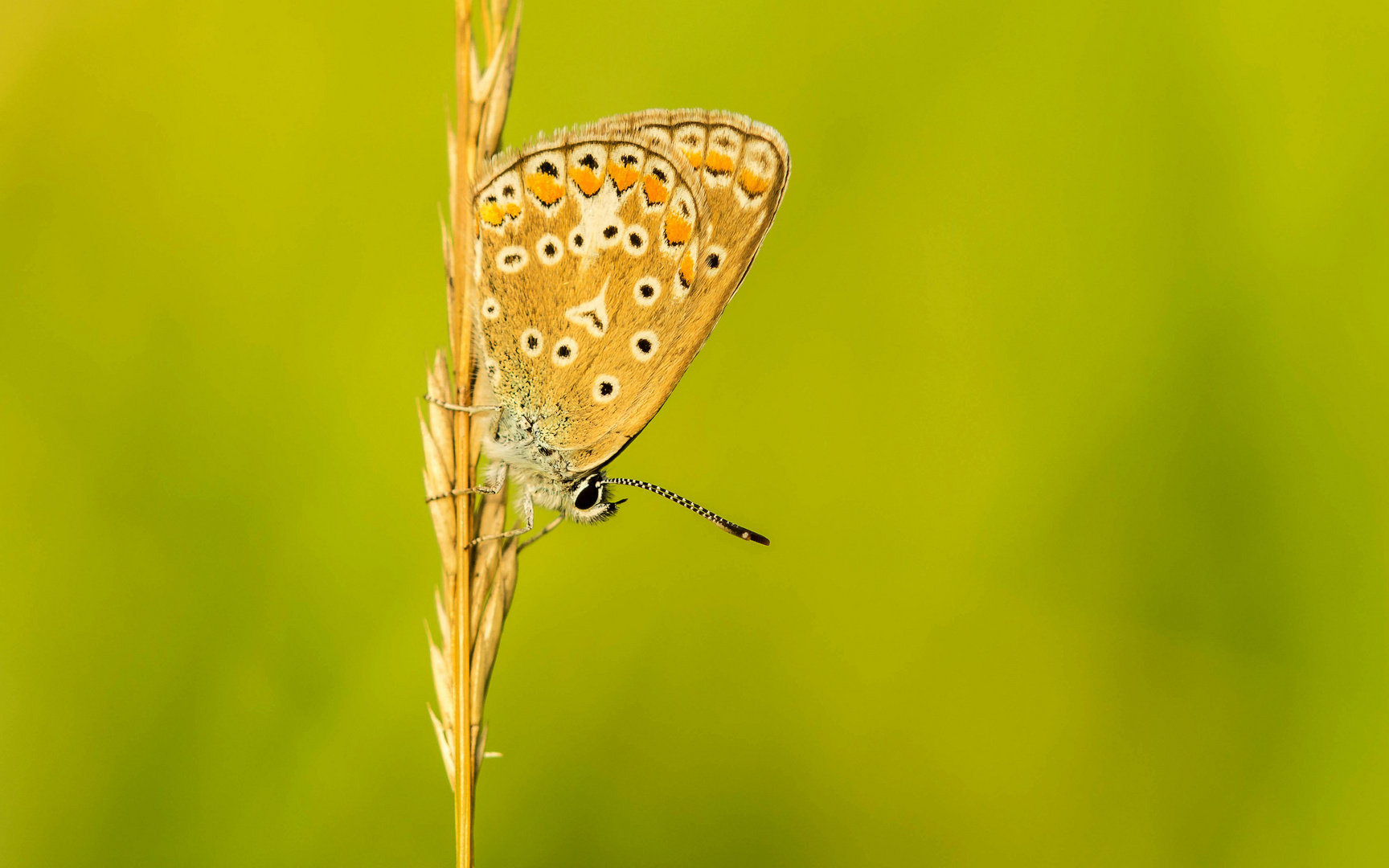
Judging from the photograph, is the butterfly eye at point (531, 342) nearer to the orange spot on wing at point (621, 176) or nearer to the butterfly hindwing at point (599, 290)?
the butterfly hindwing at point (599, 290)

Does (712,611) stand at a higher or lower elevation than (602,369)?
lower

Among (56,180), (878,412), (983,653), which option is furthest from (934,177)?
(56,180)

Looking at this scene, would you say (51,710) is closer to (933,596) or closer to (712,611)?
(712,611)

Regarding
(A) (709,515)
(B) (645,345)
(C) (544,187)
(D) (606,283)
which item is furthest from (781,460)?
(C) (544,187)

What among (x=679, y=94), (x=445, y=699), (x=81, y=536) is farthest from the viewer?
(x=679, y=94)

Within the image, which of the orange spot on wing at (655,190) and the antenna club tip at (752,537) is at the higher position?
the orange spot on wing at (655,190)

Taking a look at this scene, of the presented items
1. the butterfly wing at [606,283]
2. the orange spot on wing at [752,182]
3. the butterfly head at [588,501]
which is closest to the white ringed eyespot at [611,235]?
the butterfly wing at [606,283]
